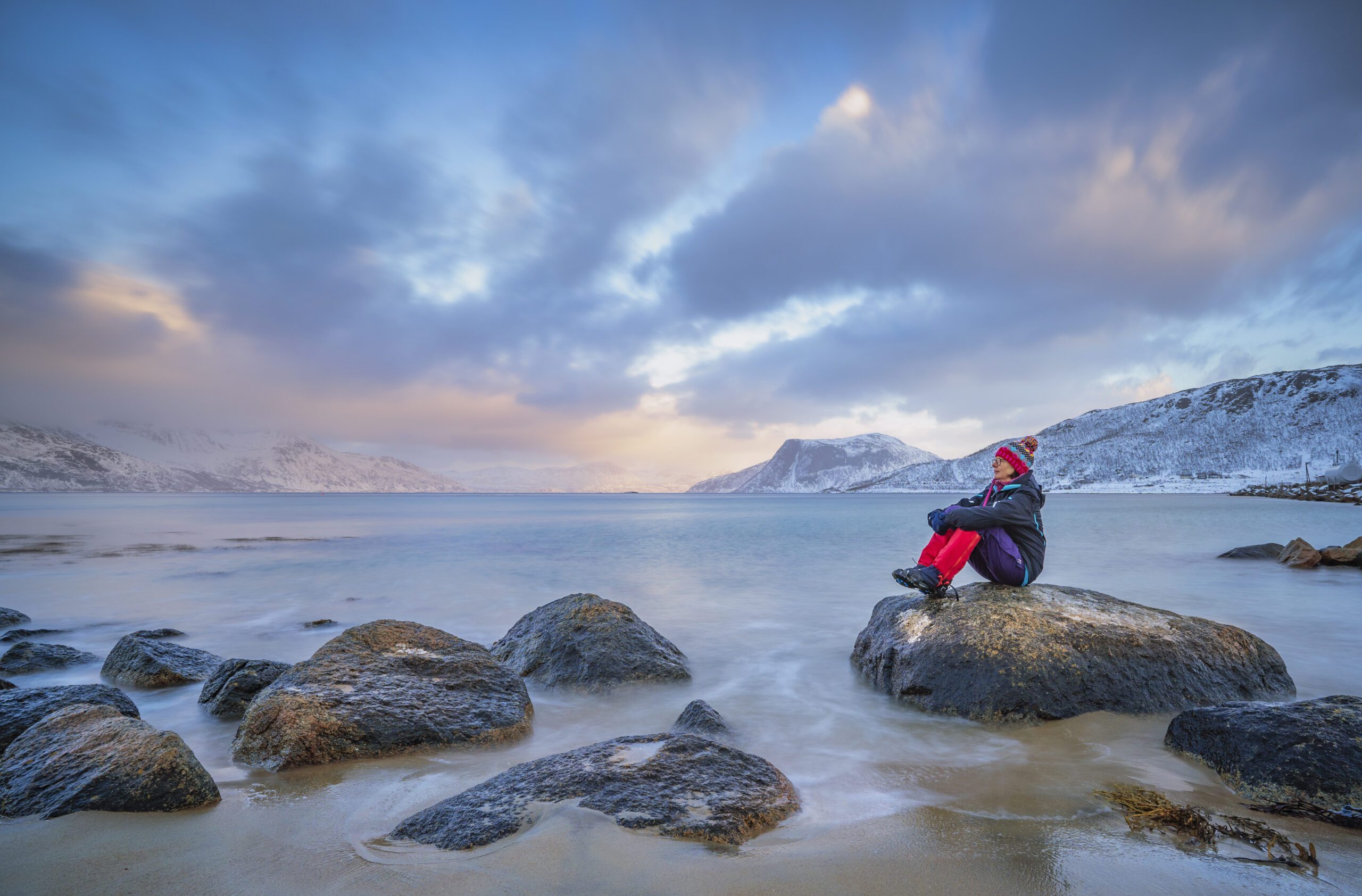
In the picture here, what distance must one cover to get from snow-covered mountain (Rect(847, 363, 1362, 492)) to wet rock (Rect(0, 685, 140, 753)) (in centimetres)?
15464

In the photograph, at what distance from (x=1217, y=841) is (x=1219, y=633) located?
4.03 m

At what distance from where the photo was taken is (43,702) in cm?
511

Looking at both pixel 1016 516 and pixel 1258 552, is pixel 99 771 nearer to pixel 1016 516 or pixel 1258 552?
pixel 1016 516

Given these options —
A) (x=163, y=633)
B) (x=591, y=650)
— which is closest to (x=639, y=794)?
(x=591, y=650)

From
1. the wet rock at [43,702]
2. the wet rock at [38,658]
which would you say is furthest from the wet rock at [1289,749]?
the wet rock at [38,658]

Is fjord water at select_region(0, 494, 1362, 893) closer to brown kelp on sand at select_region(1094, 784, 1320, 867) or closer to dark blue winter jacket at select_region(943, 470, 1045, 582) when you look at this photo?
brown kelp on sand at select_region(1094, 784, 1320, 867)

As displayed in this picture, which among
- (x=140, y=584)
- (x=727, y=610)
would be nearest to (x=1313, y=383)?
(x=727, y=610)

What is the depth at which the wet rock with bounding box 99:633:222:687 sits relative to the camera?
7.32 m

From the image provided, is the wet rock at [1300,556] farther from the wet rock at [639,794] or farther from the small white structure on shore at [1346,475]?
the small white structure on shore at [1346,475]

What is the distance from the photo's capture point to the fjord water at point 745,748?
303 cm

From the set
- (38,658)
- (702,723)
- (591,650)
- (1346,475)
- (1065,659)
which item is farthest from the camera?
(1346,475)

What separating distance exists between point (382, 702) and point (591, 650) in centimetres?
264

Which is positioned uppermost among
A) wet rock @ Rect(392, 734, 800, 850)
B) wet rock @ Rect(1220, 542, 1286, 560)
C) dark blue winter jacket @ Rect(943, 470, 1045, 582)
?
dark blue winter jacket @ Rect(943, 470, 1045, 582)

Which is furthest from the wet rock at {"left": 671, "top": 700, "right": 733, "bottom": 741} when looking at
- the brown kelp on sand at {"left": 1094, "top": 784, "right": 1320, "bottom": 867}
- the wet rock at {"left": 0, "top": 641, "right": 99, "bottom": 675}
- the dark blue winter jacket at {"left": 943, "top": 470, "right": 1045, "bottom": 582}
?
the wet rock at {"left": 0, "top": 641, "right": 99, "bottom": 675}
